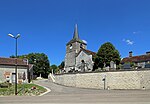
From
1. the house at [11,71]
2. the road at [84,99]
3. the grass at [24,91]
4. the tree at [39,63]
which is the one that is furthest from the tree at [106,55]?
the tree at [39,63]

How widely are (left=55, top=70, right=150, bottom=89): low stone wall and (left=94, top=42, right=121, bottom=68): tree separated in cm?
1711

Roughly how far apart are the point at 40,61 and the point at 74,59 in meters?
18.8

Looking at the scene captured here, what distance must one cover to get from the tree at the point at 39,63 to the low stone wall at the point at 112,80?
4112cm

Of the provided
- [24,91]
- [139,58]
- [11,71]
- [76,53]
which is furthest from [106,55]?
[24,91]

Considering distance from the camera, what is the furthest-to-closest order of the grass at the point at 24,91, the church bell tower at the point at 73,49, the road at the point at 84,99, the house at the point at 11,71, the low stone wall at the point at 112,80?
the church bell tower at the point at 73,49 → the house at the point at 11,71 → the low stone wall at the point at 112,80 → the grass at the point at 24,91 → the road at the point at 84,99

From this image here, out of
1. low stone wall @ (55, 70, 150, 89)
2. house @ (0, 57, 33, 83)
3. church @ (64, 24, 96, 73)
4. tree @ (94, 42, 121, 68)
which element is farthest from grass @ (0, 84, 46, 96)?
church @ (64, 24, 96, 73)

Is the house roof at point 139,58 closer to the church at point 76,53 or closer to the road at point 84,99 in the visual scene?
the church at point 76,53

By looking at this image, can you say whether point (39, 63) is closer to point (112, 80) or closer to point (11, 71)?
point (11, 71)

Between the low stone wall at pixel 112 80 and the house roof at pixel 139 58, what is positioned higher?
the house roof at pixel 139 58

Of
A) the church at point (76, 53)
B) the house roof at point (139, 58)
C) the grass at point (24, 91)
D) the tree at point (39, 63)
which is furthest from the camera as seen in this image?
the tree at point (39, 63)

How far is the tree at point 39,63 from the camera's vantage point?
7456 cm

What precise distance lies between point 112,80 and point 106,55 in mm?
21219

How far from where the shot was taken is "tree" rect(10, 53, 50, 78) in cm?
7456

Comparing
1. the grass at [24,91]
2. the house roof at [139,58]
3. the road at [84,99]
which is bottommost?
the grass at [24,91]
